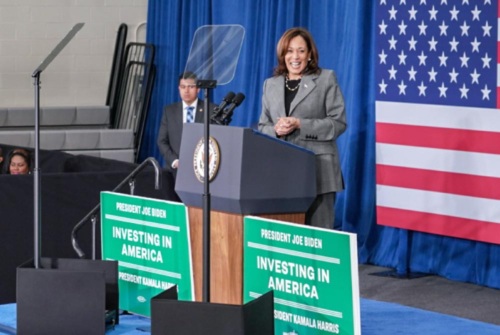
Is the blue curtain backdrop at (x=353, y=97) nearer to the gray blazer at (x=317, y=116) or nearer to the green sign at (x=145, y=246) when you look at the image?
the gray blazer at (x=317, y=116)

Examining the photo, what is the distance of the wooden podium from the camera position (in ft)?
14.8

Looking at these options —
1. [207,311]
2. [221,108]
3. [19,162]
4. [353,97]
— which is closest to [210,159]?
[221,108]

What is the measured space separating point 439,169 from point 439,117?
12.6 inches

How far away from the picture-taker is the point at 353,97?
8.28 metres

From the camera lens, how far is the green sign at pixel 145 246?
470 centimetres

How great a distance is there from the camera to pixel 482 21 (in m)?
6.99

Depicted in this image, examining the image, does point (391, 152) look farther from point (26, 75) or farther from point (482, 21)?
point (26, 75)

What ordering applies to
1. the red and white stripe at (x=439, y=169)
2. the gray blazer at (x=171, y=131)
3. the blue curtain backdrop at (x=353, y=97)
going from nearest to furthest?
the red and white stripe at (x=439, y=169) < the blue curtain backdrop at (x=353, y=97) < the gray blazer at (x=171, y=131)

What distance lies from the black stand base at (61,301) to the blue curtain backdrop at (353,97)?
336cm

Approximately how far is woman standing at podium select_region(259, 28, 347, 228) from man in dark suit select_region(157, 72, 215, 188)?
2.73 m

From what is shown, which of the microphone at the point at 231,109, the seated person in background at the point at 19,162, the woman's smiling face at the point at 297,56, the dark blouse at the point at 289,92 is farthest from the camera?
the seated person in background at the point at 19,162

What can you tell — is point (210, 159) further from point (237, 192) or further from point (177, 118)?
point (177, 118)

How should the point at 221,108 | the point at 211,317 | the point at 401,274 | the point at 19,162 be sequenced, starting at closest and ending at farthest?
1. the point at 211,317
2. the point at 221,108
3. the point at 401,274
4. the point at 19,162

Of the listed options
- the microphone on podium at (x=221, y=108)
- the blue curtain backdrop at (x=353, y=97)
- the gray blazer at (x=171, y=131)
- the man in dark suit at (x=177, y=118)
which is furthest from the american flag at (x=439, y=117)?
the microphone on podium at (x=221, y=108)
